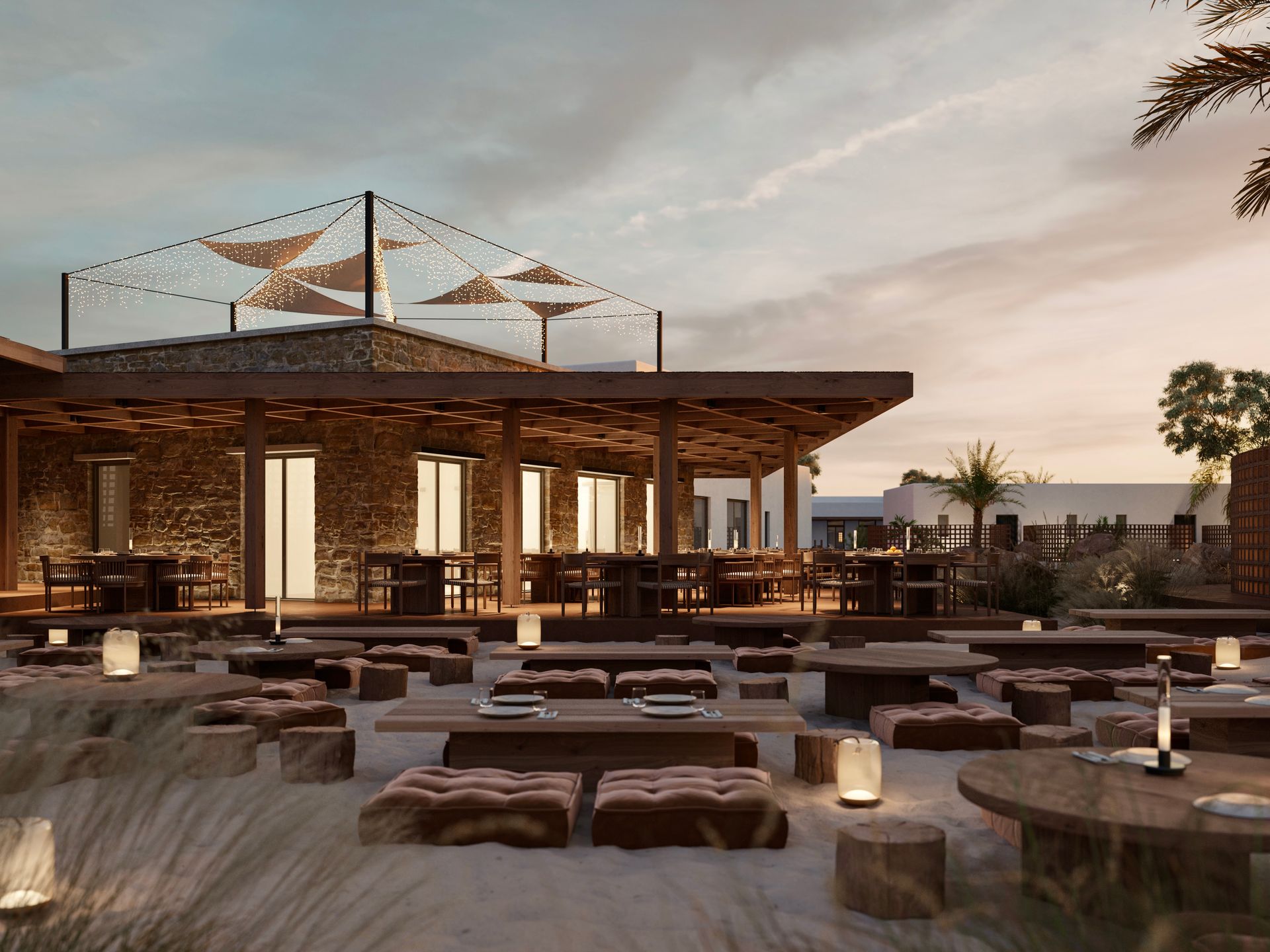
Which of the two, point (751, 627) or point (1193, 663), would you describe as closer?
point (1193, 663)

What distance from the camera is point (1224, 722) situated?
194 inches

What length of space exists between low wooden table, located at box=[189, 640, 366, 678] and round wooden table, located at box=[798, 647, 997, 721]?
329 centimetres

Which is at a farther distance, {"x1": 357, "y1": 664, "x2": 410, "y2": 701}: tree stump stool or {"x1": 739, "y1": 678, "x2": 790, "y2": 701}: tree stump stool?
{"x1": 357, "y1": 664, "x2": 410, "y2": 701}: tree stump stool

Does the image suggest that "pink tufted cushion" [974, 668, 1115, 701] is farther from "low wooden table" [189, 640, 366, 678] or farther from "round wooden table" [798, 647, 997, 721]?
"low wooden table" [189, 640, 366, 678]

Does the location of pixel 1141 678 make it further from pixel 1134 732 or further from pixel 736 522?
pixel 736 522

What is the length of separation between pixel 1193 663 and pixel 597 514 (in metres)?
12.0

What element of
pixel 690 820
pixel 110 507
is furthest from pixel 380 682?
pixel 110 507

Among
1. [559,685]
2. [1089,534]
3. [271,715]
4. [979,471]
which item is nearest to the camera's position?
[271,715]

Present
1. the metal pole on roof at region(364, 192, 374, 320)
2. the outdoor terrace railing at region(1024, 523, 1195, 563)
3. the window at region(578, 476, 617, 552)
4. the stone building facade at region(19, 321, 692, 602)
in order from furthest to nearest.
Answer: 1. the outdoor terrace railing at region(1024, 523, 1195, 563)
2. the window at region(578, 476, 617, 552)
3. the metal pole on roof at region(364, 192, 374, 320)
4. the stone building facade at region(19, 321, 692, 602)

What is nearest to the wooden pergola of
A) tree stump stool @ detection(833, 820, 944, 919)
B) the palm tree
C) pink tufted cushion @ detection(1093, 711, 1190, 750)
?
pink tufted cushion @ detection(1093, 711, 1190, 750)

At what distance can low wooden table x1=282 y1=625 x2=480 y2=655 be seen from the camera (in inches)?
352

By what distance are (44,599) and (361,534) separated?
3842 mm

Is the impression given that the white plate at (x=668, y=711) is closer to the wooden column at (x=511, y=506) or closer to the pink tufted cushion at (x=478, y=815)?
the pink tufted cushion at (x=478, y=815)

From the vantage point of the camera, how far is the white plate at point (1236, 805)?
2.64 meters
